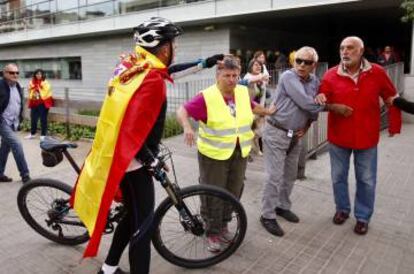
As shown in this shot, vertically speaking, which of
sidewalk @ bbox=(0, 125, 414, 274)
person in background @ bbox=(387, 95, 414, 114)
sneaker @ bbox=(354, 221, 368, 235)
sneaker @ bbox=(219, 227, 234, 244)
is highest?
person in background @ bbox=(387, 95, 414, 114)

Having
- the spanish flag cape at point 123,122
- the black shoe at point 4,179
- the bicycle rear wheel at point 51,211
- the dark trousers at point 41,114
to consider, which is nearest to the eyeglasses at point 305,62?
the spanish flag cape at point 123,122

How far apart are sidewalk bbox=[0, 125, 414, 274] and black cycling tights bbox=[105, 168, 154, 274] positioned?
54 cm

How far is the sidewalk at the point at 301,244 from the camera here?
11.6 ft

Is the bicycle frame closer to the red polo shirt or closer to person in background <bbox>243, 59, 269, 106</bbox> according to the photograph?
the red polo shirt

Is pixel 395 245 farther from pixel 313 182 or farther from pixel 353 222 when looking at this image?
pixel 313 182

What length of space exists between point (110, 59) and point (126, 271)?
18182mm

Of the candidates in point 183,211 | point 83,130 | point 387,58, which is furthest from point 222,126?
point 387,58

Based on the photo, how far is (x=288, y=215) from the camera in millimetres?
4539

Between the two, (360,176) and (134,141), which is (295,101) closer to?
(360,176)

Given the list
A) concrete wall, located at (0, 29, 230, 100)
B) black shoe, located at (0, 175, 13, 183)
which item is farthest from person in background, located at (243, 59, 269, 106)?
→ concrete wall, located at (0, 29, 230, 100)

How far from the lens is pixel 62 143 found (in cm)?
361

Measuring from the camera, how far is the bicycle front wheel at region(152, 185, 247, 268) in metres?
3.29

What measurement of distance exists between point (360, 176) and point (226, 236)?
1573 millimetres

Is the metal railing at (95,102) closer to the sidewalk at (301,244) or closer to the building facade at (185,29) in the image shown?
the building facade at (185,29)
